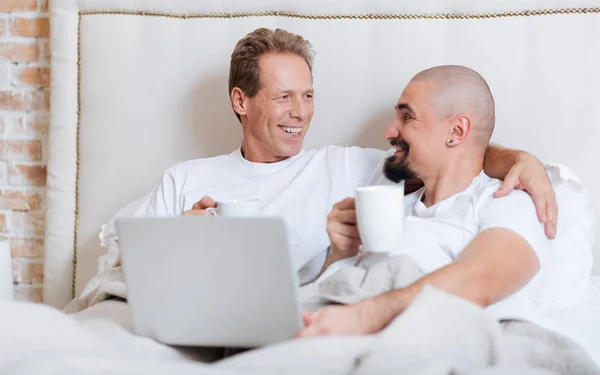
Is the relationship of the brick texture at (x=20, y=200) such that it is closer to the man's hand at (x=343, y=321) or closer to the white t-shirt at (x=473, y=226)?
the white t-shirt at (x=473, y=226)

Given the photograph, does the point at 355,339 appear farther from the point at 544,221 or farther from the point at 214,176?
the point at 214,176

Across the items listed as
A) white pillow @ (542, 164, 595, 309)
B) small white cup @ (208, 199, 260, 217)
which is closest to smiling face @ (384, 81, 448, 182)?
white pillow @ (542, 164, 595, 309)

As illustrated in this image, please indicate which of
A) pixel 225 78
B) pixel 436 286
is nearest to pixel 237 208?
pixel 436 286

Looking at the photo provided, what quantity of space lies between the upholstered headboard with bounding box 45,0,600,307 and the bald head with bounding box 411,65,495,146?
30cm

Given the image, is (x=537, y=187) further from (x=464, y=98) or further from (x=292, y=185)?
(x=292, y=185)

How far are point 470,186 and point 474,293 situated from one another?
0.41 metres

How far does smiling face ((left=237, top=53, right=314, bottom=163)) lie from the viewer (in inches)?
84.0

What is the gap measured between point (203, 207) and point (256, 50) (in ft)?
1.67

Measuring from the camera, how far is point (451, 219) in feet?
5.67

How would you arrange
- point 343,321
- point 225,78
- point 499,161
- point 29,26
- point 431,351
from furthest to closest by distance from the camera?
1. point 29,26
2. point 225,78
3. point 499,161
4. point 343,321
5. point 431,351

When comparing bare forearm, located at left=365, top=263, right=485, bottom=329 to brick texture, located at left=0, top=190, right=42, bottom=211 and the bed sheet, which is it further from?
brick texture, located at left=0, top=190, right=42, bottom=211

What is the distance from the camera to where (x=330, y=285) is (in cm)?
152

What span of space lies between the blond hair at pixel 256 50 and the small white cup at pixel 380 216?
2.57 ft

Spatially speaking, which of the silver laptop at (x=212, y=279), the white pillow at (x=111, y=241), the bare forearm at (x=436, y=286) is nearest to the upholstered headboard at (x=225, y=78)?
the white pillow at (x=111, y=241)
